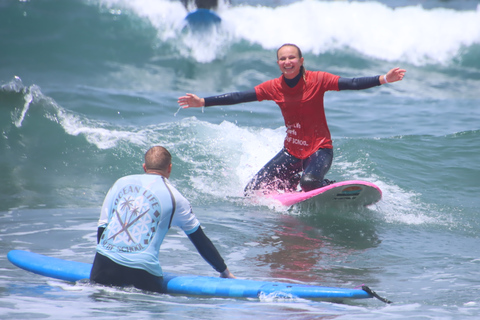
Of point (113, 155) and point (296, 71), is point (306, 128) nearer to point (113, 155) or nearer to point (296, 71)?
point (296, 71)

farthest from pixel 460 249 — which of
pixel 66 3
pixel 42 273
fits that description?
pixel 66 3

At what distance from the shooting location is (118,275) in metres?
3.68

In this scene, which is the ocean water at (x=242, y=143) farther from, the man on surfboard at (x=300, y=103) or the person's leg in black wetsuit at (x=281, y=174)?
the man on surfboard at (x=300, y=103)

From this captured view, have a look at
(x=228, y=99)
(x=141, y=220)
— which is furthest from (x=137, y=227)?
(x=228, y=99)

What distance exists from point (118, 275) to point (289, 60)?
10.5 ft

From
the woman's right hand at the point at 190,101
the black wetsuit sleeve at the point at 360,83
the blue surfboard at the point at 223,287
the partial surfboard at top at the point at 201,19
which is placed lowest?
→ the blue surfboard at the point at 223,287

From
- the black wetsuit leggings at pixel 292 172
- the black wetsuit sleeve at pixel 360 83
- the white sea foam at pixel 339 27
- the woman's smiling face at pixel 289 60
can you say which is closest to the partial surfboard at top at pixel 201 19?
the white sea foam at pixel 339 27

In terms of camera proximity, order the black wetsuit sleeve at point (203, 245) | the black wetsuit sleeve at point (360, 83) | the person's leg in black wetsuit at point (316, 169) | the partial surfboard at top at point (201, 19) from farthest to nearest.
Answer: the partial surfboard at top at point (201, 19)
the person's leg in black wetsuit at point (316, 169)
the black wetsuit sleeve at point (360, 83)
the black wetsuit sleeve at point (203, 245)

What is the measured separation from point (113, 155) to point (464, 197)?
5.39 m

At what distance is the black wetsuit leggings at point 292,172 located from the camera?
6355 mm

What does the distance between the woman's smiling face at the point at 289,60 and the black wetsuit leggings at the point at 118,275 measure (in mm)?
3012

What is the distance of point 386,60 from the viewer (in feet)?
64.1

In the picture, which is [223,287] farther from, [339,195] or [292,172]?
[292,172]

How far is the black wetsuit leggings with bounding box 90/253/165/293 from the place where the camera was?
367 centimetres
